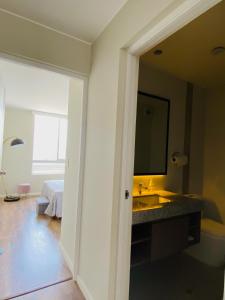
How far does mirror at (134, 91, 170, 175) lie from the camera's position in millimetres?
2346

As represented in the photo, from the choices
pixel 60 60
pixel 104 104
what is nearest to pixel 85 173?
pixel 104 104

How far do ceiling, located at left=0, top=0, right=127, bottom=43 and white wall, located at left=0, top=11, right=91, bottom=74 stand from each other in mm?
70

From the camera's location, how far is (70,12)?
1568 millimetres

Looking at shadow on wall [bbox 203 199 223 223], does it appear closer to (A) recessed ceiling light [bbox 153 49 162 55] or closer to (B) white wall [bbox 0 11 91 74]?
(A) recessed ceiling light [bbox 153 49 162 55]

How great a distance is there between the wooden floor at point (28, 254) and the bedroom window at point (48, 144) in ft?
6.86

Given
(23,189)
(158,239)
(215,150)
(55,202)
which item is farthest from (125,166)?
A: (23,189)

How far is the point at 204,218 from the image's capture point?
8.91ft

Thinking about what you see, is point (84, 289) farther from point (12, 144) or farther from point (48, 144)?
point (48, 144)

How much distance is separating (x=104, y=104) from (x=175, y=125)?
55.2 inches

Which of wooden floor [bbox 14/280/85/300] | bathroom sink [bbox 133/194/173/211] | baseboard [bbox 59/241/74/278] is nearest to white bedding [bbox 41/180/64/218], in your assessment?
baseboard [bbox 59/241/74/278]

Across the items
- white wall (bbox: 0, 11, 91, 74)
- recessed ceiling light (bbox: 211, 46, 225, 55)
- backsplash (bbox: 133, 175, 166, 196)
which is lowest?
backsplash (bbox: 133, 175, 166, 196)

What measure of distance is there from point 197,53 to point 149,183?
1.55 m

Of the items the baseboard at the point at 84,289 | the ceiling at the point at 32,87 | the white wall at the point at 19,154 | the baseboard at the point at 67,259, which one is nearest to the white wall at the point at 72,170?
the baseboard at the point at 67,259

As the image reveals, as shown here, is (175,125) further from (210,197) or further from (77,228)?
(77,228)
